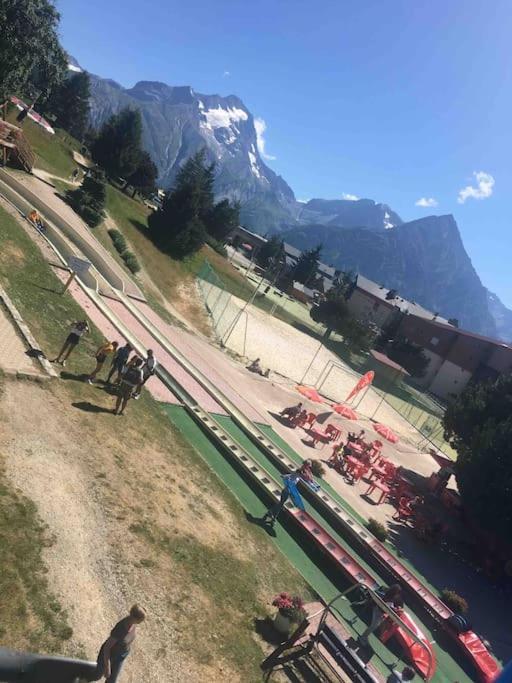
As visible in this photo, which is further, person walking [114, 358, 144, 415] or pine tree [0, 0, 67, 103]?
pine tree [0, 0, 67, 103]

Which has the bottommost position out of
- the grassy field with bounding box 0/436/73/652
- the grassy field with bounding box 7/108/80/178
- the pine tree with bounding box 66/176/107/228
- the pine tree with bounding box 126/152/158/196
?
the grassy field with bounding box 0/436/73/652

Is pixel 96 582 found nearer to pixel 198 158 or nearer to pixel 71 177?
pixel 71 177

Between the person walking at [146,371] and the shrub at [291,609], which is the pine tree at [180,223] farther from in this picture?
the shrub at [291,609]

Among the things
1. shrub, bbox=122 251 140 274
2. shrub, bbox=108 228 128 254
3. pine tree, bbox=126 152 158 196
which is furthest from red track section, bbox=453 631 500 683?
pine tree, bbox=126 152 158 196

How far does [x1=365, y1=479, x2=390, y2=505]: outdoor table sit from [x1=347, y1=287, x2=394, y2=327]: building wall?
80910 millimetres

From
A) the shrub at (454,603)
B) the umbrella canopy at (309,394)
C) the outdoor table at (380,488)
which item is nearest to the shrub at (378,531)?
the shrub at (454,603)

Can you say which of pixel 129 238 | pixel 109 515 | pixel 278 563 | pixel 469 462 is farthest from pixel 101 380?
pixel 129 238

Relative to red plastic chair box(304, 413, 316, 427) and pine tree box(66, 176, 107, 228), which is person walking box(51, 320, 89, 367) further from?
pine tree box(66, 176, 107, 228)

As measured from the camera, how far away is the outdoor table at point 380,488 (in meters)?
21.6

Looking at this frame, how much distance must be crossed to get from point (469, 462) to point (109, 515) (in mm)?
20064

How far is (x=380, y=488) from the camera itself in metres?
22.8

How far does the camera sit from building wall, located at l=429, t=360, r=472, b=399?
71.4 metres

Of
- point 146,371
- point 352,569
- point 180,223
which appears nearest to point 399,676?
point 352,569

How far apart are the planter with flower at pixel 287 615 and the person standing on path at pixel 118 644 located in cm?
428
